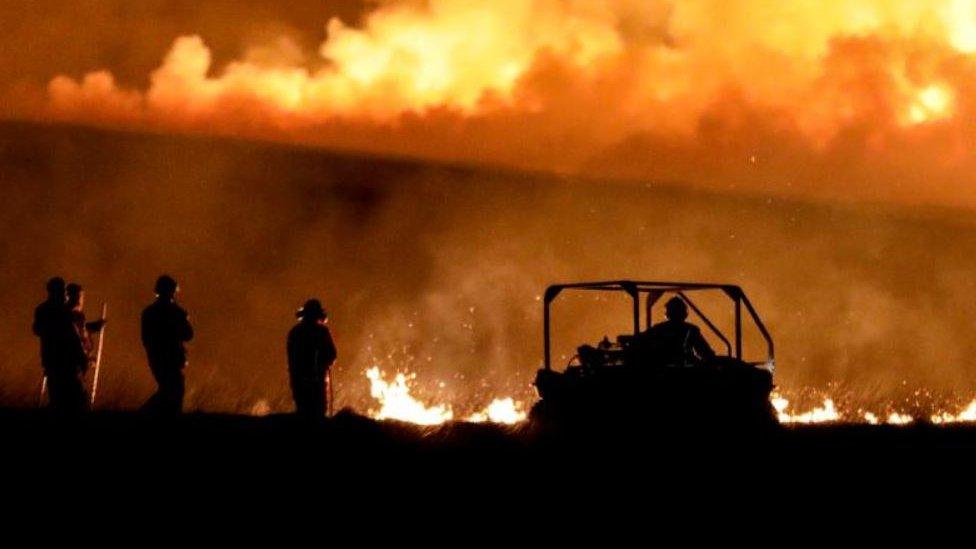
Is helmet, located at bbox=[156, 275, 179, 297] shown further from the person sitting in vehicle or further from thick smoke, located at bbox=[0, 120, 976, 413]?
thick smoke, located at bbox=[0, 120, 976, 413]

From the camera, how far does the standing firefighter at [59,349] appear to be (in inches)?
532

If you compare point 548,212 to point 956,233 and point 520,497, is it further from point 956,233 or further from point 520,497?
point 520,497

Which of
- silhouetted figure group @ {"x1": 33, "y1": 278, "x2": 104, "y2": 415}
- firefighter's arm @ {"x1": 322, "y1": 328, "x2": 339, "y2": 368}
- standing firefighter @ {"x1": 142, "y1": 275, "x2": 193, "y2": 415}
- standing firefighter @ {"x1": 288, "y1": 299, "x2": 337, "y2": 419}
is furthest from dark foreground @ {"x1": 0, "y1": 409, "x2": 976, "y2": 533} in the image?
silhouetted figure group @ {"x1": 33, "y1": 278, "x2": 104, "y2": 415}

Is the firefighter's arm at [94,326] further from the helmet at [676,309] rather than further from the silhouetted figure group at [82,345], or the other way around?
the helmet at [676,309]

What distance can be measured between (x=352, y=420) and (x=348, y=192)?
1805 cm

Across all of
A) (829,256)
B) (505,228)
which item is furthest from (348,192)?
(829,256)

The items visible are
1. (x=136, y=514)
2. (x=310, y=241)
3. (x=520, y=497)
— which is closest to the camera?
(x=136, y=514)

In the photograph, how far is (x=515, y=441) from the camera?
42.3 feet

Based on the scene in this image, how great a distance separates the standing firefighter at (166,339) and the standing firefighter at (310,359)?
1.22m

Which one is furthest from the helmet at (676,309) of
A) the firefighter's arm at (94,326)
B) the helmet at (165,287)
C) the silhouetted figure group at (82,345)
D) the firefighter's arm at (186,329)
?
the firefighter's arm at (94,326)

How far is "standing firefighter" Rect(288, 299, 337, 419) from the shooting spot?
14.0m

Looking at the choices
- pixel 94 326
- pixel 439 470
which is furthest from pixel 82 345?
pixel 439 470

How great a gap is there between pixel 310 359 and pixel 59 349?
2697mm

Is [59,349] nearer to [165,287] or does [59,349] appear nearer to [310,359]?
[165,287]
